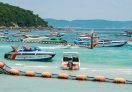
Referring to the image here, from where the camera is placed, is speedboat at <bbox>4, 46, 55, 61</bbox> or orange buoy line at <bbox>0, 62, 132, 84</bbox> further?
speedboat at <bbox>4, 46, 55, 61</bbox>

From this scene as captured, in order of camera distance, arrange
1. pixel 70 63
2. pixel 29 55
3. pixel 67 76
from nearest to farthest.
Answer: pixel 67 76
pixel 70 63
pixel 29 55

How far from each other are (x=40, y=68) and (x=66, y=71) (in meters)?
4.92

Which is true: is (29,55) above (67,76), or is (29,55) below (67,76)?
below

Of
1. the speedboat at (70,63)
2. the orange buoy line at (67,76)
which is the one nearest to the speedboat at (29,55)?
the speedboat at (70,63)

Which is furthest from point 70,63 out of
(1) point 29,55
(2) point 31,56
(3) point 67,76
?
(1) point 29,55

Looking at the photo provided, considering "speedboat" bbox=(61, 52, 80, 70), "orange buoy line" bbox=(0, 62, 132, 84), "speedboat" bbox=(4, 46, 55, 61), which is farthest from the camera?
"speedboat" bbox=(4, 46, 55, 61)

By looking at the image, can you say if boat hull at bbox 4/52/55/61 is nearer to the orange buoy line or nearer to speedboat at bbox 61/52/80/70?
speedboat at bbox 61/52/80/70

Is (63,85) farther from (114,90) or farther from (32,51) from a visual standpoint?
(32,51)

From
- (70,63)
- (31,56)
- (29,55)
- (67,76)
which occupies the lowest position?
(31,56)

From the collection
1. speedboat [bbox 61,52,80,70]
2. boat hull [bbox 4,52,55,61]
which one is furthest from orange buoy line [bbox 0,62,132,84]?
boat hull [bbox 4,52,55,61]

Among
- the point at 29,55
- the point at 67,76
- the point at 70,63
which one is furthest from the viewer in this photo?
the point at 29,55

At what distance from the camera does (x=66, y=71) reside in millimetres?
50125

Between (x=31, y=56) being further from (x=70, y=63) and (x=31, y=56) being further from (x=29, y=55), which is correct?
(x=70, y=63)

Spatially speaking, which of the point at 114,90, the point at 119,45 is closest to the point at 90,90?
the point at 114,90
